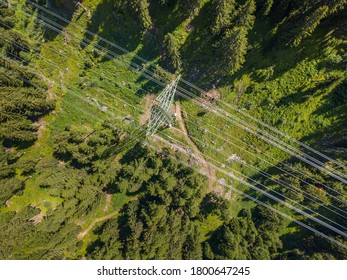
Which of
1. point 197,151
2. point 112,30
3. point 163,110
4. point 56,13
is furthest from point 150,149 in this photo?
point 56,13

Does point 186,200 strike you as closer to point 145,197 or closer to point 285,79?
point 145,197

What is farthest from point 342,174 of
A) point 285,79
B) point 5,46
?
point 5,46

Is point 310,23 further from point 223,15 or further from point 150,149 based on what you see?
point 150,149

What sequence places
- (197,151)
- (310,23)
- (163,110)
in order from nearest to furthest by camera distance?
(310,23) < (163,110) < (197,151)

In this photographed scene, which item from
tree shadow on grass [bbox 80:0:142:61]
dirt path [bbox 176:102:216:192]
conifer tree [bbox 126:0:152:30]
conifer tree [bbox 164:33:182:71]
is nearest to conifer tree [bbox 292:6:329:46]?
conifer tree [bbox 164:33:182:71]

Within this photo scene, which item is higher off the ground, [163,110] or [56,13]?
Answer: [56,13]

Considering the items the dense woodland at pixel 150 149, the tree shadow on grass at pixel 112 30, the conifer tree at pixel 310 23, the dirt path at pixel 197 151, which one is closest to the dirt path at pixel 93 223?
the dense woodland at pixel 150 149
